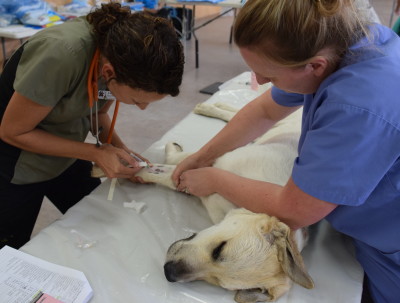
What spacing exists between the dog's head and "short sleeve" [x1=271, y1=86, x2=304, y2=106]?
503 mm

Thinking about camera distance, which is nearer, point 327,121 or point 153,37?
point 327,121

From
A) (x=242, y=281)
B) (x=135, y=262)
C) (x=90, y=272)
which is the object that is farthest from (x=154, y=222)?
(x=242, y=281)

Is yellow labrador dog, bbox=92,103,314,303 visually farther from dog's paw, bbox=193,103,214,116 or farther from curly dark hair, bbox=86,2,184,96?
dog's paw, bbox=193,103,214,116

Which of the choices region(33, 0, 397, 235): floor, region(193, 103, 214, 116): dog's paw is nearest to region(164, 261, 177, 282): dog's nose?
region(193, 103, 214, 116): dog's paw

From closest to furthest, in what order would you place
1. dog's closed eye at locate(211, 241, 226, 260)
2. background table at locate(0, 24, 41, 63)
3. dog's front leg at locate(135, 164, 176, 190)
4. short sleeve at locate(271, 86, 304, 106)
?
dog's closed eye at locate(211, 241, 226, 260) < short sleeve at locate(271, 86, 304, 106) < dog's front leg at locate(135, 164, 176, 190) < background table at locate(0, 24, 41, 63)

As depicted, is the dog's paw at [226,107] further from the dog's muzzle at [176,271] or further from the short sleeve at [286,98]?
the dog's muzzle at [176,271]

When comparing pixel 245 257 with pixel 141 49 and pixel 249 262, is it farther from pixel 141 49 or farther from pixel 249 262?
pixel 141 49

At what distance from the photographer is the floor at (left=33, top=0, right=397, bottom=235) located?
3.21m

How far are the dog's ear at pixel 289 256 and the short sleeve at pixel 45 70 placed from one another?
2.72ft

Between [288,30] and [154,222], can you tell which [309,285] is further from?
[288,30]

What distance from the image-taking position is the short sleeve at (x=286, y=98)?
4.49ft

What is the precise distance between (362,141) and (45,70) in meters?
0.95

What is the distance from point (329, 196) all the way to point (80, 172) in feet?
4.00

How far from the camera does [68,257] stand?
3.76 ft
